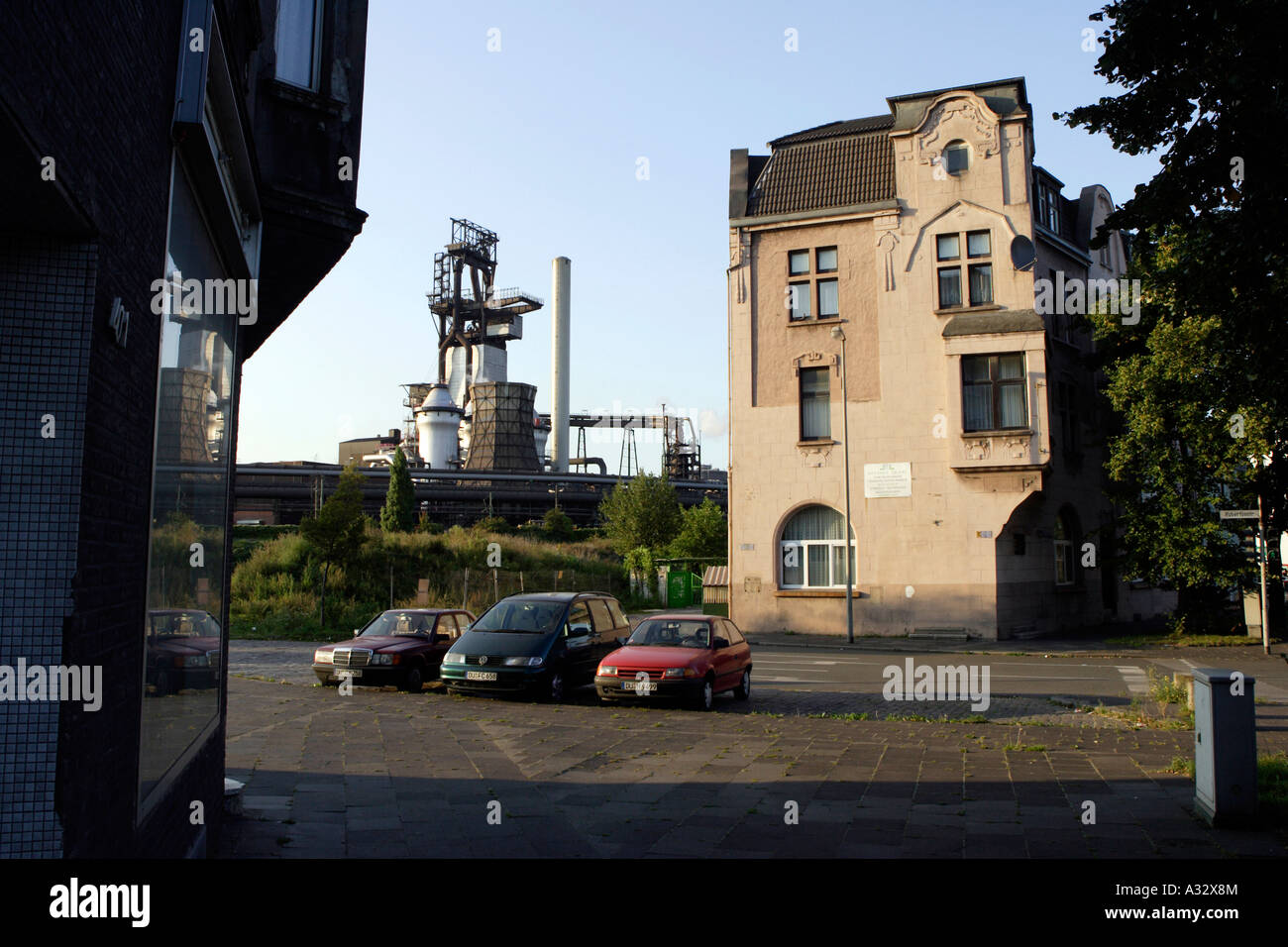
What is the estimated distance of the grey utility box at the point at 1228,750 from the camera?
23.8ft

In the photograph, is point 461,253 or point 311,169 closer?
point 311,169

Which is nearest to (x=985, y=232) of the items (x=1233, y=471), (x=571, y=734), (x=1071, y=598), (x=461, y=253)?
(x=1233, y=471)

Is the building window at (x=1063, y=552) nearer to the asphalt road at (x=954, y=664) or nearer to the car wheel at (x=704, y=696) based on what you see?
the asphalt road at (x=954, y=664)

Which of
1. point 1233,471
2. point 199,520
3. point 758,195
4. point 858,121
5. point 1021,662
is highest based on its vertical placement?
point 858,121

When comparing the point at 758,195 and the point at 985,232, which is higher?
the point at 758,195

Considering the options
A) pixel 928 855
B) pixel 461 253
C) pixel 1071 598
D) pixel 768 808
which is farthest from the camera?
pixel 461 253

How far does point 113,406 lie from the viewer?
3779mm

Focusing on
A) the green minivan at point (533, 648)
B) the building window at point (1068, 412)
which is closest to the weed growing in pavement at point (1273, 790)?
the green minivan at point (533, 648)

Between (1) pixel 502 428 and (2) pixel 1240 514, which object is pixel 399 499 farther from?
(2) pixel 1240 514

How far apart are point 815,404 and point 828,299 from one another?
131 inches

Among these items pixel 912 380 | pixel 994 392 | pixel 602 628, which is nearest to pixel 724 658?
pixel 602 628

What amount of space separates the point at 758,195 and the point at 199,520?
92.7 feet
